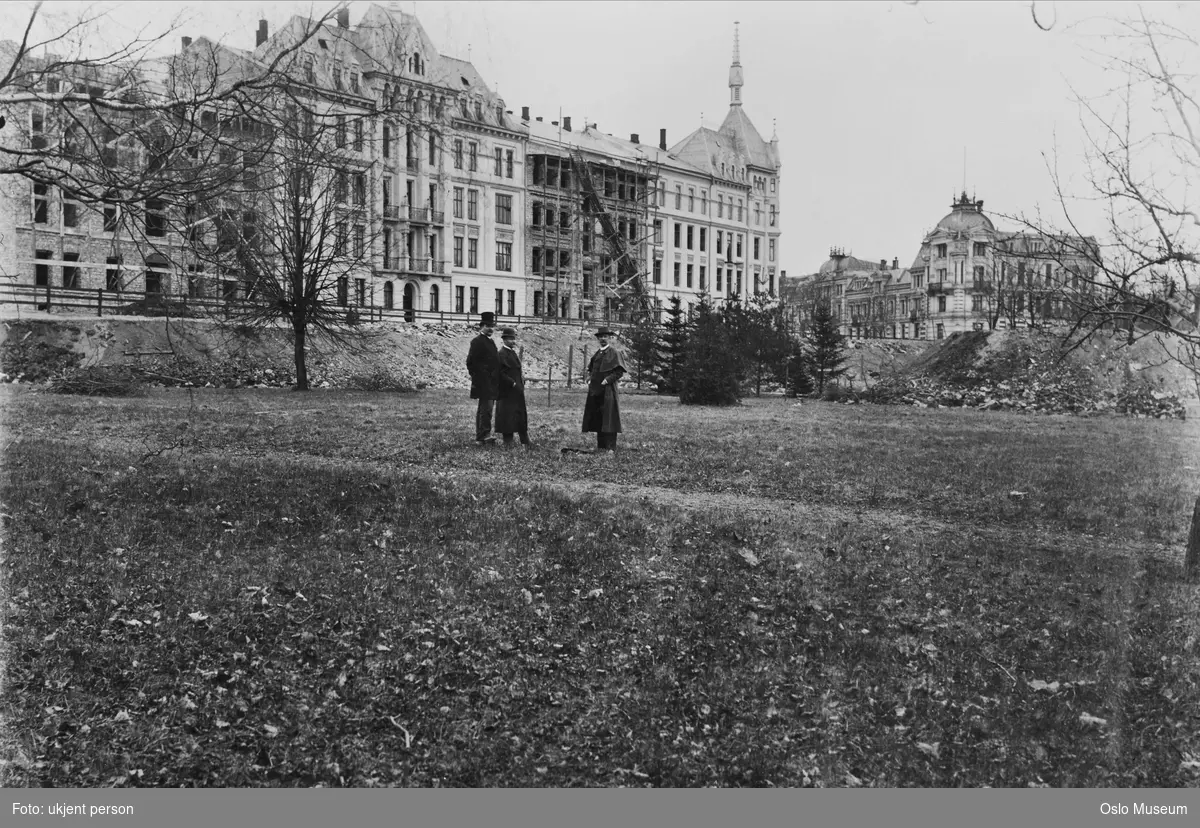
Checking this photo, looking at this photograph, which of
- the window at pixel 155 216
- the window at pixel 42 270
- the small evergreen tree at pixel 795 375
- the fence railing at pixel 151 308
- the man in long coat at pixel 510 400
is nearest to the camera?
the window at pixel 155 216

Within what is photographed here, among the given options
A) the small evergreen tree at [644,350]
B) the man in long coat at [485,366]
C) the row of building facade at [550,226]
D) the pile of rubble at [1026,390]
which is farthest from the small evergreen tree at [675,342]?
the man in long coat at [485,366]

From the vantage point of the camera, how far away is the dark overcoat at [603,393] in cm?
1612

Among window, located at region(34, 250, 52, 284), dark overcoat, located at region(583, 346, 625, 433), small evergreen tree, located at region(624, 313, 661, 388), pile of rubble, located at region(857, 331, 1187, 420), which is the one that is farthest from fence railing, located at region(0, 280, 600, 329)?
pile of rubble, located at region(857, 331, 1187, 420)

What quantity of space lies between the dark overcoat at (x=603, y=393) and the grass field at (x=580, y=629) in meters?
2.91

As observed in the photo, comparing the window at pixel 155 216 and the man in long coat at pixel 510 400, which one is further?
the man in long coat at pixel 510 400

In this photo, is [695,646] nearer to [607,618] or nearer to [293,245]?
[607,618]

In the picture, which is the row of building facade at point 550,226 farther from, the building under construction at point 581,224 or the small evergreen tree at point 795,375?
the small evergreen tree at point 795,375

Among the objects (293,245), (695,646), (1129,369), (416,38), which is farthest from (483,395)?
(1129,369)

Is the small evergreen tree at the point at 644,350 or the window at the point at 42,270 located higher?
the window at the point at 42,270

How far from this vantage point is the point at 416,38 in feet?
27.4

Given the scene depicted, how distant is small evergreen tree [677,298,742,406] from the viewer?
106 ft

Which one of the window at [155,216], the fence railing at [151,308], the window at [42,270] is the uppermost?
the window at [42,270]

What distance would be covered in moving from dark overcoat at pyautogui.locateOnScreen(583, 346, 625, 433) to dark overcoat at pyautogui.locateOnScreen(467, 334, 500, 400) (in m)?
1.61

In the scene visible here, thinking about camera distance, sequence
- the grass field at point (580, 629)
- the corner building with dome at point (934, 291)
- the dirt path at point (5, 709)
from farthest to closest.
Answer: the corner building with dome at point (934, 291) < the grass field at point (580, 629) < the dirt path at point (5, 709)
